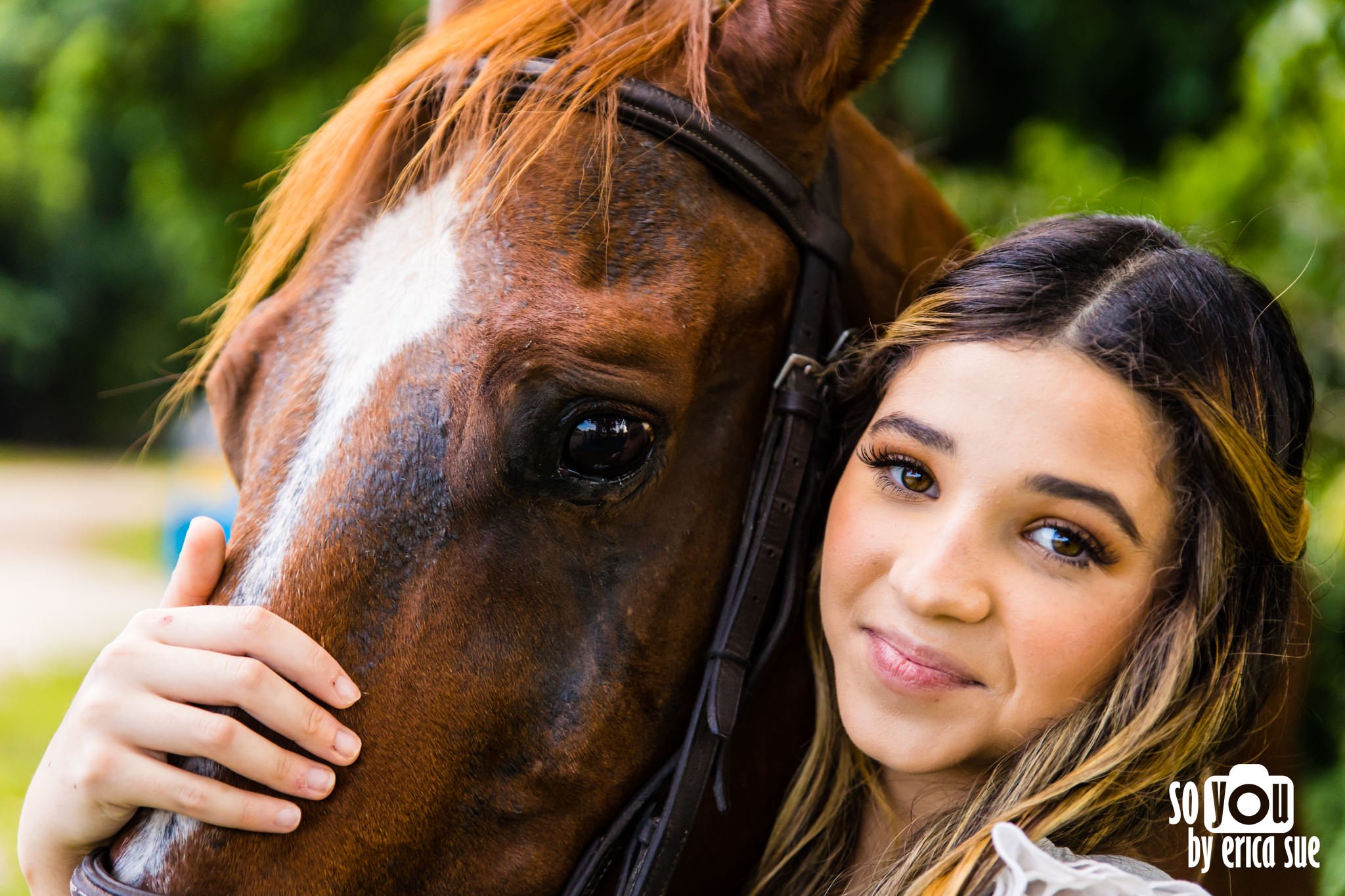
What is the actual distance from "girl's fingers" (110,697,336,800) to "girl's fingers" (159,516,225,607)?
0.45 ft

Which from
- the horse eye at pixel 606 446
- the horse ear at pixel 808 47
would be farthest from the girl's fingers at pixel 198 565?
the horse ear at pixel 808 47

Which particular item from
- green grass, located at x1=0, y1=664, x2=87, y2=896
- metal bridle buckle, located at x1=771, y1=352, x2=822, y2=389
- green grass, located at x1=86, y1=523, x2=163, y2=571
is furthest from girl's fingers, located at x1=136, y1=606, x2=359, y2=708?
green grass, located at x1=86, y1=523, x2=163, y2=571

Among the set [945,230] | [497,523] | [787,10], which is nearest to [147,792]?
[497,523]

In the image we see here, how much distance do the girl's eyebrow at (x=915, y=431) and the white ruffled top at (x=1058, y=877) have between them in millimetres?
419

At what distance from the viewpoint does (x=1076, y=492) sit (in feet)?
3.89

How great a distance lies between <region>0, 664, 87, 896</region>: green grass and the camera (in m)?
4.09

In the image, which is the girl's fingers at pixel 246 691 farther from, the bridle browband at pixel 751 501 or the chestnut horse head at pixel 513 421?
the bridle browband at pixel 751 501

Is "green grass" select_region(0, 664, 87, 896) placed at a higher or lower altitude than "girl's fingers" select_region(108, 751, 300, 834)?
higher

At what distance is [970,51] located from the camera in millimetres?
4527

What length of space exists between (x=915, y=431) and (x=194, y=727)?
34.1 inches

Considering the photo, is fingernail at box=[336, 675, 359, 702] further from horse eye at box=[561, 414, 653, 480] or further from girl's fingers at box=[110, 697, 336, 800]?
horse eye at box=[561, 414, 653, 480]

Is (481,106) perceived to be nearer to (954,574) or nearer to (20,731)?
(954,574)

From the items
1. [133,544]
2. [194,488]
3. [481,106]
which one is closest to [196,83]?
[194,488]

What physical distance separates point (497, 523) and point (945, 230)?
1056 mm
